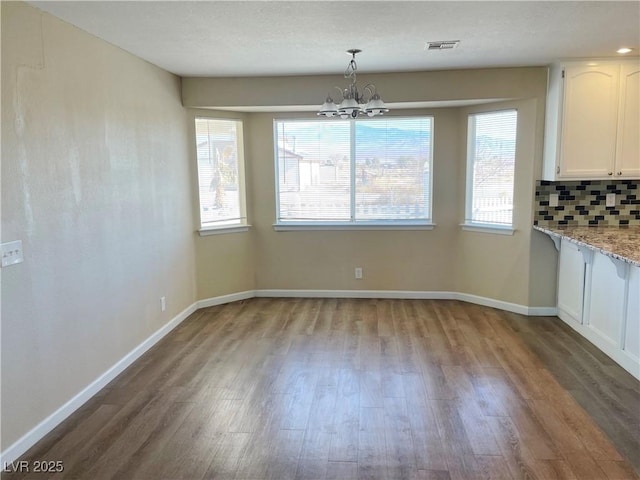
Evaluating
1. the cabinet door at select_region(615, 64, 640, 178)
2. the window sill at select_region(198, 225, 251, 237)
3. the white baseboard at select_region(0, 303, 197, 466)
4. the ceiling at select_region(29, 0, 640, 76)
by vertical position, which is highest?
the ceiling at select_region(29, 0, 640, 76)

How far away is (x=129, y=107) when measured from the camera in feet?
11.8

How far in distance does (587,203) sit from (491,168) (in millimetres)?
953

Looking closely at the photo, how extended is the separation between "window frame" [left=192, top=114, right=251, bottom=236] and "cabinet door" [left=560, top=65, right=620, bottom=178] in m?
3.25

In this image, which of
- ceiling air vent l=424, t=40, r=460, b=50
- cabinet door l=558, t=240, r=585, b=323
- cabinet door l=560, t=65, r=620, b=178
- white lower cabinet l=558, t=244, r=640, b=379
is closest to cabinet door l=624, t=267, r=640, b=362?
white lower cabinet l=558, t=244, r=640, b=379

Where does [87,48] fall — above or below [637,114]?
above

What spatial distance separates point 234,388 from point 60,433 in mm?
1058

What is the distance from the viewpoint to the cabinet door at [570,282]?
399 cm

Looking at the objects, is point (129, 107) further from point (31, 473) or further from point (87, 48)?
point (31, 473)

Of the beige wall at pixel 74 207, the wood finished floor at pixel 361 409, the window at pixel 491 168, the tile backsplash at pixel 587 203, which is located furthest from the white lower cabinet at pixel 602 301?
the beige wall at pixel 74 207

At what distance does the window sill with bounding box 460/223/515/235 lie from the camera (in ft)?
15.2

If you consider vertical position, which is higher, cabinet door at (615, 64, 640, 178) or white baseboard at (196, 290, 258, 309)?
cabinet door at (615, 64, 640, 178)

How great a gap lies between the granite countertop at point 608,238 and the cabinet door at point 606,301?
Answer: 0.56 ft

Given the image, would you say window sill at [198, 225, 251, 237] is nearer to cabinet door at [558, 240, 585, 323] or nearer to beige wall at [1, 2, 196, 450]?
beige wall at [1, 2, 196, 450]

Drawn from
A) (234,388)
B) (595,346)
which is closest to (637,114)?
(595,346)
